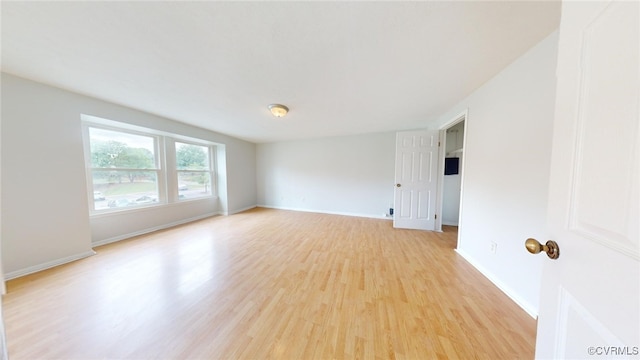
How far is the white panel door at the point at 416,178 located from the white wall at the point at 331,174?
2.47 ft

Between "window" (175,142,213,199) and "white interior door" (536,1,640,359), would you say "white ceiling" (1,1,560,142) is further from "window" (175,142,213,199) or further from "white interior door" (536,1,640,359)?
"window" (175,142,213,199)

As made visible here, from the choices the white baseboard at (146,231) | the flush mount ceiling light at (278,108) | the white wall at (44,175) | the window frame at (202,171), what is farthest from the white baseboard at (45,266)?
the flush mount ceiling light at (278,108)

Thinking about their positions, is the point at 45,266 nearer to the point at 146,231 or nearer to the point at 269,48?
the point at 146,231

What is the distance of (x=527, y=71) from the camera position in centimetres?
157

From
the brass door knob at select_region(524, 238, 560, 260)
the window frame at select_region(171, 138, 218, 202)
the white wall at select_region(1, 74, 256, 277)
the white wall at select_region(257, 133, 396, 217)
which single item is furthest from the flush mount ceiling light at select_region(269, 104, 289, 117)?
the brass door knob at select_region(524, 238, 560, 260)

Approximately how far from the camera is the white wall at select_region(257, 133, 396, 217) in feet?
14.7

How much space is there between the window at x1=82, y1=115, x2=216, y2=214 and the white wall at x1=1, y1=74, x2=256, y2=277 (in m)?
0.28

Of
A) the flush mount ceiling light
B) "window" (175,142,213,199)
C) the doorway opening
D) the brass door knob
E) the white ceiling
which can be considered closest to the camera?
the brass door knob

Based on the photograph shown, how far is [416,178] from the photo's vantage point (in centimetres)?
358

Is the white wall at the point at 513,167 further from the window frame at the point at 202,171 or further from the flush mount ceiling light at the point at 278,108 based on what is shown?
the window frame at the point at 202,171

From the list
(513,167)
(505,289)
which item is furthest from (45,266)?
(513,167)

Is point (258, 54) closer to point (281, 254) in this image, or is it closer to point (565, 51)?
point (565, 51)

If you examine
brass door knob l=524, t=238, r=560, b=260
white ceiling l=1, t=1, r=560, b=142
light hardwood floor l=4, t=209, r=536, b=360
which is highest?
white ceiling l=1, t=1, r=560, b=142

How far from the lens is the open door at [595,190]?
415 mm
